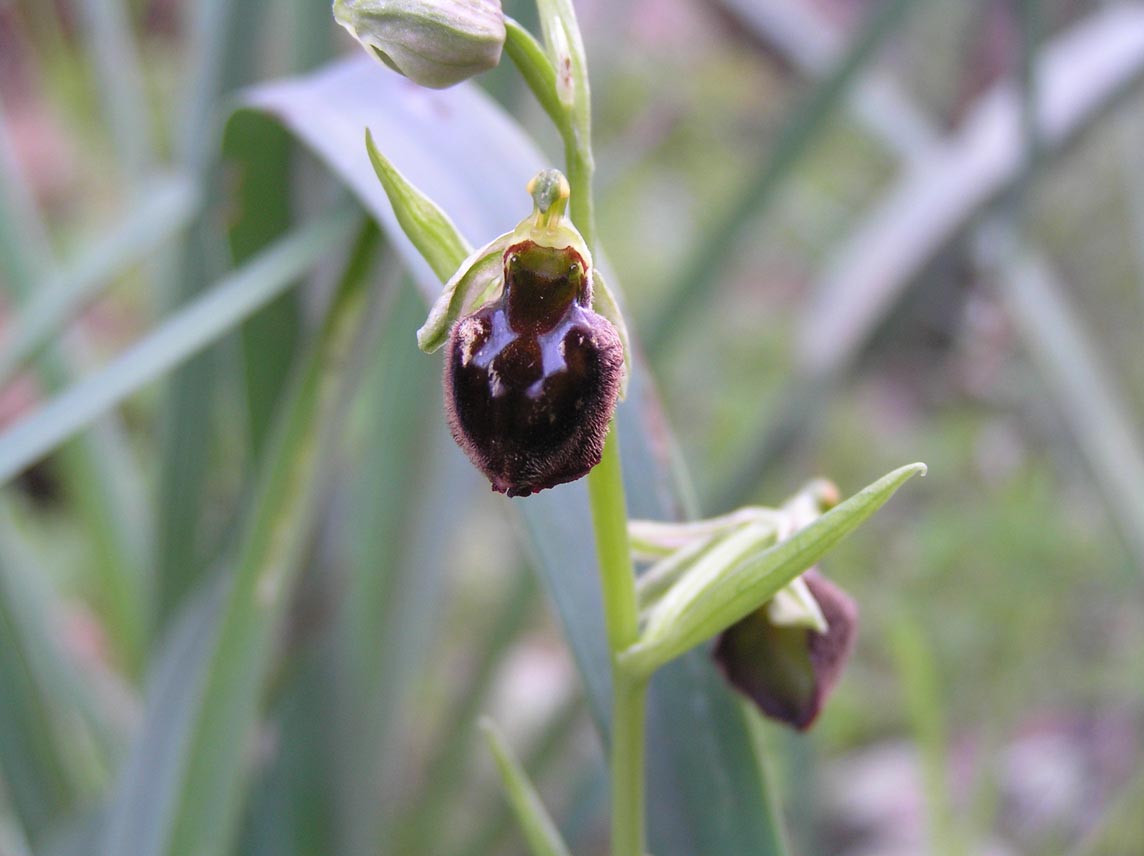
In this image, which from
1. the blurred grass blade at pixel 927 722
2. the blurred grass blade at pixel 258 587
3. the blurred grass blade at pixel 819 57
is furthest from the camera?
the blurred grass blade at pixel 819 57

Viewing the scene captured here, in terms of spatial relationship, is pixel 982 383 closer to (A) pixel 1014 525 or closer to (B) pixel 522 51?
(A) pixel 1014 525

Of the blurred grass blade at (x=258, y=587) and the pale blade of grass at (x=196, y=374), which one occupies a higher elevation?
the pale blade of grass at (x=196, y=374)

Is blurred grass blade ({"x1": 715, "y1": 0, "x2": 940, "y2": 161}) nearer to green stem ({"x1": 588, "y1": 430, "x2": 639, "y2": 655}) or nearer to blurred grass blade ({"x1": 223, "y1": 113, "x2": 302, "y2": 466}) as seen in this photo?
blurred grass blade ({"x1": 223, "y1": 113, "x2": 302, "y2": 466})

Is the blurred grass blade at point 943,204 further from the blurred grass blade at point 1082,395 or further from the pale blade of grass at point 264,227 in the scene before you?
the pale blade of grass at point 264,227

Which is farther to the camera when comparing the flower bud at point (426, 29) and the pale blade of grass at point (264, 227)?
the pale blade of grass at point (264, 227)

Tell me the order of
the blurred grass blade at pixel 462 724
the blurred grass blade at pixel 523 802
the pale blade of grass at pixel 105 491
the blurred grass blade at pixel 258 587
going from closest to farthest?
the blurred grass blade at pixel 523 802
the blurred grass blade at pixel 258 587
the pale blade of grass at pixel 105 491
the blurred grass blade at pixel 462 724

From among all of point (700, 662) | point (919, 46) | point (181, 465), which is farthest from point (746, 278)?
point (700, 662)

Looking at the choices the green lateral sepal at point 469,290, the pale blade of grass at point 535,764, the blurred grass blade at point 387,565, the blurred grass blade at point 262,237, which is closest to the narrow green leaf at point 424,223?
the green lateral sepal at point 469,290
